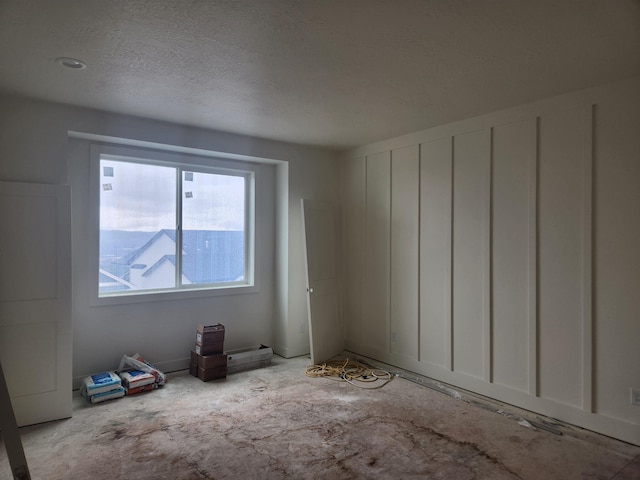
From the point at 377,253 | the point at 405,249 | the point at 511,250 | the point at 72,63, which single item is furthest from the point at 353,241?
the point at 72,63

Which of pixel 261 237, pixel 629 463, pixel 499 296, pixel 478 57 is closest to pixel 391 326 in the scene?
pixel 499 296

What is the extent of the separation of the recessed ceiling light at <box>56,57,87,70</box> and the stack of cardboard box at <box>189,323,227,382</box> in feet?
8.52

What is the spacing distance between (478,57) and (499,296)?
2062mm

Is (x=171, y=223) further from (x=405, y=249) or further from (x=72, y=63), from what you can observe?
(x=405, y=249)

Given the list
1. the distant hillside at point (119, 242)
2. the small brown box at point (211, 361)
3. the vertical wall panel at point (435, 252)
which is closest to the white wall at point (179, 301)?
the distant hillside at point (119, 242)

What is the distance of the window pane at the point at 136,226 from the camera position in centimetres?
404

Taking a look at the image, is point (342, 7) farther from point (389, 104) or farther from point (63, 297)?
point (63, 297)

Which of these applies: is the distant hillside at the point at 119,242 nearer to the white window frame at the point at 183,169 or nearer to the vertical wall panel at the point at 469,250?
the white window frame at the point at 183,169

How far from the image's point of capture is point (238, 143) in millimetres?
4523

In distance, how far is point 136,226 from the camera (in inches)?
166

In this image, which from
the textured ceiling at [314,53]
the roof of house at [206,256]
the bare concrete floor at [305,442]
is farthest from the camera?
the roof of house at [206,256]

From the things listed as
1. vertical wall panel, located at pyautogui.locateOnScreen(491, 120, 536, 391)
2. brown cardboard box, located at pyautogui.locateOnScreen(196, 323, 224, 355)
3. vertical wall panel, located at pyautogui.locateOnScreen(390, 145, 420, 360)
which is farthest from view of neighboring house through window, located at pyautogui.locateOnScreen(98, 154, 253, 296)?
vertical wall panel, located at pyautogui.locateOnScreen(491, 120, 536, 391)

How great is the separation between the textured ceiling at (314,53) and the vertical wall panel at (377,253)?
1.16 metres

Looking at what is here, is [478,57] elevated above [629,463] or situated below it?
above
